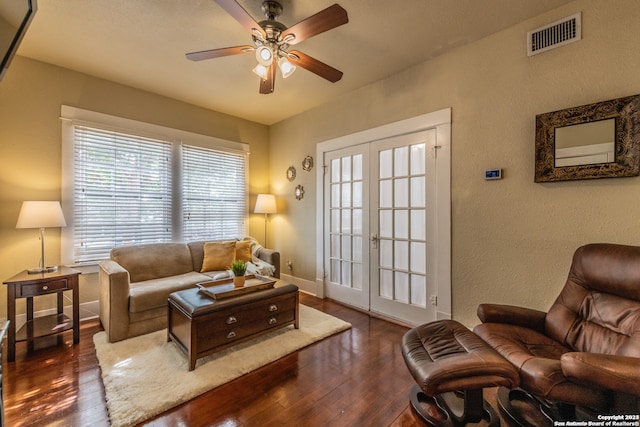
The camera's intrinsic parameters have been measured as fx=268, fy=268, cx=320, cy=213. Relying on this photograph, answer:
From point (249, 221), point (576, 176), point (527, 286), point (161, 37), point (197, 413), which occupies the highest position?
point (161, 37)

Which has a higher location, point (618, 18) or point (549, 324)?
point (618, 18)

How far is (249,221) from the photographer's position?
470 cm

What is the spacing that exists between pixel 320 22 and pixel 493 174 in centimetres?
193

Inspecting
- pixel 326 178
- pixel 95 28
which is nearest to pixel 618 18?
pixel 326 178

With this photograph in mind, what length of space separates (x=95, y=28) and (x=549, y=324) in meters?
4.32

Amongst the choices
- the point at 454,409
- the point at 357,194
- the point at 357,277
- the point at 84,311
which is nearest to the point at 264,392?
the point at 454,409

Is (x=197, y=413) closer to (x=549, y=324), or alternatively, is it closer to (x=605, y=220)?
(x=549, y=324)

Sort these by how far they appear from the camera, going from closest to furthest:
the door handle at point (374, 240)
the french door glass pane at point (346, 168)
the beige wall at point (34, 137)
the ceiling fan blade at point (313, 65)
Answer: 1. the ceiling fan blade at point (313, 65)
2. the beige wall at point (34, 137)
3. the door handle at point (374, 240)
4. the french door glass pane at point (346, 168)

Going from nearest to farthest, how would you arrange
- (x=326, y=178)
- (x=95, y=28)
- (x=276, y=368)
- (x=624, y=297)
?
(x=624, y=297), (x=276, y=368), (x=95, y=28), (x=326, y=178)

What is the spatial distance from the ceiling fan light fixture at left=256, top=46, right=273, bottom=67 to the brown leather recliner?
97.2 inches

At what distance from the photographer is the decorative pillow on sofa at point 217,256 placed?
3.53m

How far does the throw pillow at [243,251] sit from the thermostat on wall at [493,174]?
9.79 ft

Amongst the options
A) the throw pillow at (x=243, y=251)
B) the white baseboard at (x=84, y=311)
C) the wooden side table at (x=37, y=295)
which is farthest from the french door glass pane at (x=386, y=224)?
the white baseboard at (x=84, y=311)

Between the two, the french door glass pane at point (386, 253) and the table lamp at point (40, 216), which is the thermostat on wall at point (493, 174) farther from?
the table lamp at point (40, 216)
